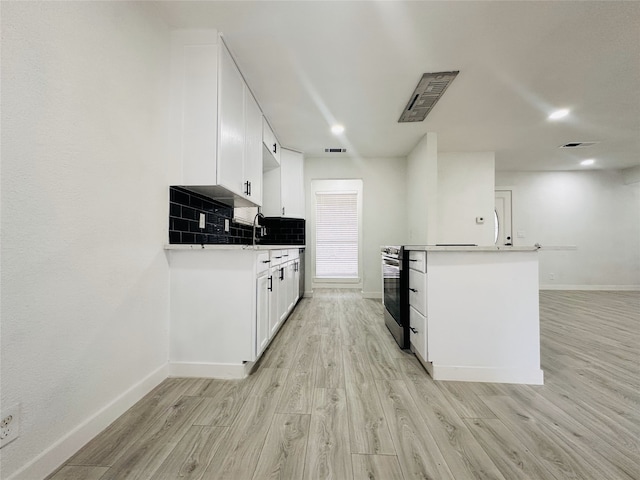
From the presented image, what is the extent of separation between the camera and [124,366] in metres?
1.42

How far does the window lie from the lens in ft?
17.1

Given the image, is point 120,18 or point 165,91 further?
point 165,91

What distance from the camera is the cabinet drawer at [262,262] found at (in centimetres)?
191

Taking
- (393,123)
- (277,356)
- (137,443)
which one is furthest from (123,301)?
(393,123)

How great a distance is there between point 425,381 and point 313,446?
3.12 ft

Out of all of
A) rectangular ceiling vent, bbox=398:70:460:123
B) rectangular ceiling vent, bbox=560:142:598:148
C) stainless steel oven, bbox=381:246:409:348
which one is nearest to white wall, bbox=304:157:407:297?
rectangular ceiling vent, bbox=398:70:460:123

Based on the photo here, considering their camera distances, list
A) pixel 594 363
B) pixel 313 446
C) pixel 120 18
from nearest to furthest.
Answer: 1. pixel 313 446
2. pixel 120 18
3. pixel 594 363

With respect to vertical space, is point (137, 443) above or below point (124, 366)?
below

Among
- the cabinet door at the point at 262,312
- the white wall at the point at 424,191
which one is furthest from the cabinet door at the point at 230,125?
the white wall at the point at 424,191

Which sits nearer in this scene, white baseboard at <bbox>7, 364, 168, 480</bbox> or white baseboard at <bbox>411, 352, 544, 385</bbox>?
white baseboard at <bbox>7, 364, 168, 480</bbox>

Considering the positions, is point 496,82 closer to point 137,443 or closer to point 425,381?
point 425,381

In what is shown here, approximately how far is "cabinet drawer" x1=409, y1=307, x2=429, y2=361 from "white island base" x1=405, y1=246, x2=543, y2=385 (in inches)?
1.1

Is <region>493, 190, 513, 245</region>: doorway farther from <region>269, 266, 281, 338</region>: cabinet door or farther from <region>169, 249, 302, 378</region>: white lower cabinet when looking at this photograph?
<region>169, 249, 302, 378</region>: white lower cabinet

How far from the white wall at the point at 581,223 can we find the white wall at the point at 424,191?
8.86 ft
